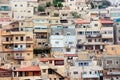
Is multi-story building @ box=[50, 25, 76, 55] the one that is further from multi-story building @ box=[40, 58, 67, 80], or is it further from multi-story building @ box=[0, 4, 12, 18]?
multi-story building @ box=[0, 4, 12, 18]

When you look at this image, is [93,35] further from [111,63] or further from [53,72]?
[53,72]

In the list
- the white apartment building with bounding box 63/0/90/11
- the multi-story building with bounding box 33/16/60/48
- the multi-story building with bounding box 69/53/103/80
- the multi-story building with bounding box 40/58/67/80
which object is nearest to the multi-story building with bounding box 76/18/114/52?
the multi-story building with bounding box 33/16/60/48

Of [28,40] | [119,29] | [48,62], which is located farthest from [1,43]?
[119,29]

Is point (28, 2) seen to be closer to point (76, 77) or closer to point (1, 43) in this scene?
point (1, 43)

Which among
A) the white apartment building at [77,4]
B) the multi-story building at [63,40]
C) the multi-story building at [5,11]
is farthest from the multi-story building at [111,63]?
the white apartment building at [77,4]

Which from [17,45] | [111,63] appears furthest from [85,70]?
[17,45]

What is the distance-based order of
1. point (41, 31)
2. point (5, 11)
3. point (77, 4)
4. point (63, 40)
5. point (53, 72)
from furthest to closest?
point (77, 4) → point (5, 11) → point (41, 31) → point (63, 40) → point (53, 72)
